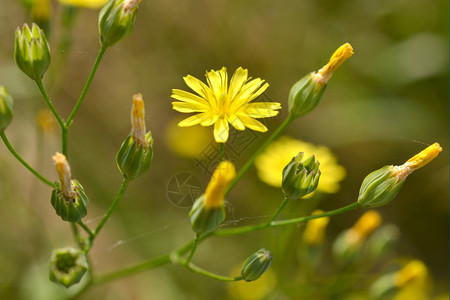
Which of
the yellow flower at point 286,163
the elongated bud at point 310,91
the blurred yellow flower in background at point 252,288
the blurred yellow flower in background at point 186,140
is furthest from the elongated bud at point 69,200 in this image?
the blurred yellow flower in background at point 186,140

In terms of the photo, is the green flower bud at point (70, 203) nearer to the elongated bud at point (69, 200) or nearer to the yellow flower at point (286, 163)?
the elongated bud at point (69, 200)

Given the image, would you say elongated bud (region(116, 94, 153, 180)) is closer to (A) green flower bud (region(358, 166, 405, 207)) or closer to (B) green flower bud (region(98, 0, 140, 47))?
(B) green flower bud (region(98, 0, 140, 47))

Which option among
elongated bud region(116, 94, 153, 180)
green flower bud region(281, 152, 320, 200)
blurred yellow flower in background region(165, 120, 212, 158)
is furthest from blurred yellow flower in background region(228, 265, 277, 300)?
elongated bud region(116, 94, 153, 180)

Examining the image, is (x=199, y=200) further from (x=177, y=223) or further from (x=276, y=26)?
(x=276, y=26)

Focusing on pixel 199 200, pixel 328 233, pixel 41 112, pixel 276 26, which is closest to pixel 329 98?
pixel 276 26

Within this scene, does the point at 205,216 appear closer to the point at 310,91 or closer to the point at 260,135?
the point at 310,91

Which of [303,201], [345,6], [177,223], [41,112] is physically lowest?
[177,223]

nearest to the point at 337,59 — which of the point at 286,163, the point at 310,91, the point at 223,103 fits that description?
the point at 310,91
